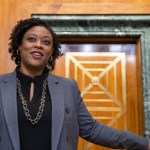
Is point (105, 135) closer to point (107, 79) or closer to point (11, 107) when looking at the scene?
point (11, 107)

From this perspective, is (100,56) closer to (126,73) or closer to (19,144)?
(126,73)

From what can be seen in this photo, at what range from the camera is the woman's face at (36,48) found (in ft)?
5.52

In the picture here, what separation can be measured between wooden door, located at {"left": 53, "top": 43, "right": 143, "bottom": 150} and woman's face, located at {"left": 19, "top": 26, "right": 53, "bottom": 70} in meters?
0.92

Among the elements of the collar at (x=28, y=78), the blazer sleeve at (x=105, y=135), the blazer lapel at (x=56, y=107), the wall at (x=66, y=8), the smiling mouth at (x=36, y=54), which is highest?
the wall at (x=66, y=8)

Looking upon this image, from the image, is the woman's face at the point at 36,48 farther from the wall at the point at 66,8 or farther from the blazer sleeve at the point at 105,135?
the wall at the point at 66,8

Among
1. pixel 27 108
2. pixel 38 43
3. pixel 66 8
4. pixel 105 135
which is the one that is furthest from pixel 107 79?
pixel 27 108

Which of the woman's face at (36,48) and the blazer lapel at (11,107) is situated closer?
the blazer lapel at (11,107)

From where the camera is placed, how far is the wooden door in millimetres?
2629

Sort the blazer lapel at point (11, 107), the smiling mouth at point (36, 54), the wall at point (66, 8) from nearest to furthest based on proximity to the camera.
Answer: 1. the blazer lapel at point (11, 107)
2. the smiling mouth at point (36, 54)
3. the wall at point (66, 8)

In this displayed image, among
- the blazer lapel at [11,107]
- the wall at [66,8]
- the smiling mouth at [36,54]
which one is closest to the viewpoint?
the blazer lapel at [11,107]

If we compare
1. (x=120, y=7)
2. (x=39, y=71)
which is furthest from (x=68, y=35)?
(x=39, y=71)

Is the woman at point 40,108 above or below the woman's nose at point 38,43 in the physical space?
below

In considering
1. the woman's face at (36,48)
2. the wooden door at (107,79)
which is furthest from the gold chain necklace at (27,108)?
the wooden door at (107,79)

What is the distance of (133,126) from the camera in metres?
2.62
